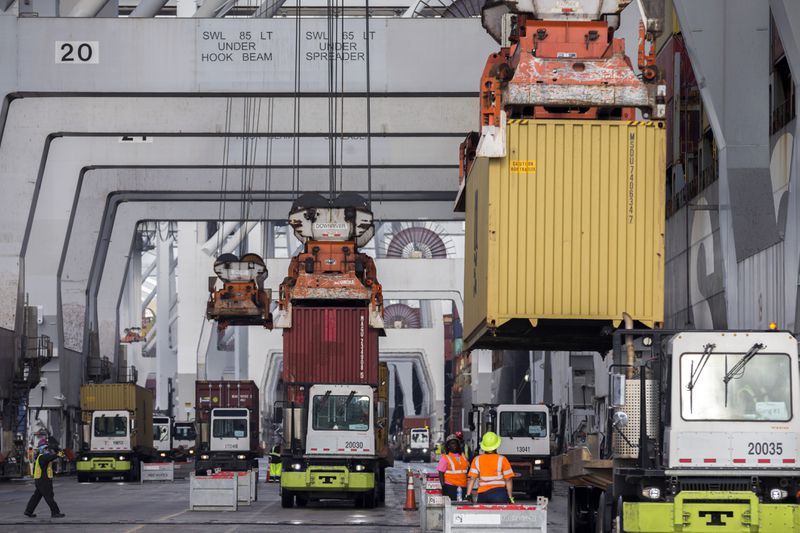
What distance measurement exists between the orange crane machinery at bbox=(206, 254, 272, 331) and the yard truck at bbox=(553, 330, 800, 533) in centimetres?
2639

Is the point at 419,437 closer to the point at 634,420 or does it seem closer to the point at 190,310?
the point at 190,310

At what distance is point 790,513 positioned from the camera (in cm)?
1383

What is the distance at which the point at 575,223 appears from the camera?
17.9m

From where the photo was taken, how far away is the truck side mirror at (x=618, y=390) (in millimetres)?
14023

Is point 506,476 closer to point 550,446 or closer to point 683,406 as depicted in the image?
point 683,406

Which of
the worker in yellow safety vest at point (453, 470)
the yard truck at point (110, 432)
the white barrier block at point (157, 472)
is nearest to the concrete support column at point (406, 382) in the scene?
the yard truck at point (110, 432)

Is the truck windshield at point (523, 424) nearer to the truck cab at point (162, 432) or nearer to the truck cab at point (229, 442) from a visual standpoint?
the truck cab at point (229, 442)

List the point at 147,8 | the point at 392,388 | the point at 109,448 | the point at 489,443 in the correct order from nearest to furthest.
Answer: the point at 489,443 < the point at 147,8 < the point at 109,448 < the point at 392,388

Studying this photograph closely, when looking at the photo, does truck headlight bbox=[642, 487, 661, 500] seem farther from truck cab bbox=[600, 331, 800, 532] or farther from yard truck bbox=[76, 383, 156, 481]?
yard truck bbox=[76, 383, 156, 481]

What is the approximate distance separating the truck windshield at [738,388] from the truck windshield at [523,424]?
17.3 metres

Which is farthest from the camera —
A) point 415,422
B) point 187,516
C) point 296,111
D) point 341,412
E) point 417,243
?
point 415,422

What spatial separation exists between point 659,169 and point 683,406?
15.3 ft

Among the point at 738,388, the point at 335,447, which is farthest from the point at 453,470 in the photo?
the point at 335,447

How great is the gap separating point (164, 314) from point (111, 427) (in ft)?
132
